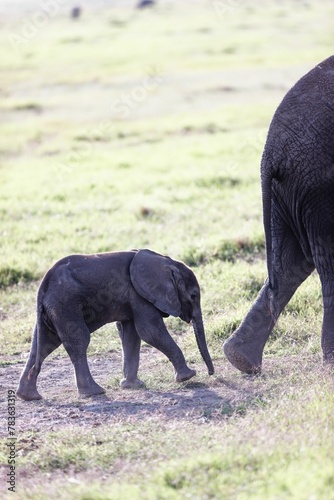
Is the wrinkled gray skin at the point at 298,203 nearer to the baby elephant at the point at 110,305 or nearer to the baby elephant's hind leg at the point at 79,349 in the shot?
the baby elephant at the point at 110,305

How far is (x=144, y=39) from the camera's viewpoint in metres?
52.0

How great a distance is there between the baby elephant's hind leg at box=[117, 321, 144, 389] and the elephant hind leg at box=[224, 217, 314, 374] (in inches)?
27.5

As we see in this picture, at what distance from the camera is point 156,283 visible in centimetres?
698

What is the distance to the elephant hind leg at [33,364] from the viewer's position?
22.5 ft

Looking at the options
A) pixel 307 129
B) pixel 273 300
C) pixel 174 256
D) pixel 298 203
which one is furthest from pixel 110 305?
pixel 174 256

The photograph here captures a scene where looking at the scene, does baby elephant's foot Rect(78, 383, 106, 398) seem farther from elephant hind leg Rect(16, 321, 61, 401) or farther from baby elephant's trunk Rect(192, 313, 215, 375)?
baby elephant's trunk Rect(192, 313, 215, 375)

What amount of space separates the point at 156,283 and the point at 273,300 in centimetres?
91

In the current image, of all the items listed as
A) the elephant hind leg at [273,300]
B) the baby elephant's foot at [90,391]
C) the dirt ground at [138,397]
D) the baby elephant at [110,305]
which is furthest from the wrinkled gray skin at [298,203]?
the baby elephant's foot at [90,391]

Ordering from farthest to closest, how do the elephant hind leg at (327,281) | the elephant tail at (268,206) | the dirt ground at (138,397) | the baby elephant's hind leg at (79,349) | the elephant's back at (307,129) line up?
1. the baby elephant's hind leg at (79,349)
2. the elephant tail at (268,206)
3. the elephant hind leg at (327,281)
4. the elephant's back at (307,129)
5. the dirt ground at (138,397)

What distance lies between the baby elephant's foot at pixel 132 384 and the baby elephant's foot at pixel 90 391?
0.67 feet

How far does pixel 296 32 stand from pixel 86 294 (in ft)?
157

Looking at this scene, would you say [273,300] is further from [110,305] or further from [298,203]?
[110,305]

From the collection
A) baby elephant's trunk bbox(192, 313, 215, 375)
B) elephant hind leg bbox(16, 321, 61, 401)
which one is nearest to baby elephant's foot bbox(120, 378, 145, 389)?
baby elephant's trunk bbox(192, 313, 215, 375)

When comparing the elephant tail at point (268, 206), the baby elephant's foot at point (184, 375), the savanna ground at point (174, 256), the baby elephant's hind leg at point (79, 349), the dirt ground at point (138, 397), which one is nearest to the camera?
the savanna ground at point (174, 256)
